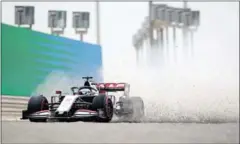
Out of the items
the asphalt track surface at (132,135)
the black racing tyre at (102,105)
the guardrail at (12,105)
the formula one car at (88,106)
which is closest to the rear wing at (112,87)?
the formula one car at (88,106)

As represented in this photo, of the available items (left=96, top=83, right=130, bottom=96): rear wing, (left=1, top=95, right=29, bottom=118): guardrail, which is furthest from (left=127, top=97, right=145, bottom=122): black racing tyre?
(left=1, top=95, right=29, bottom=118): guardrail

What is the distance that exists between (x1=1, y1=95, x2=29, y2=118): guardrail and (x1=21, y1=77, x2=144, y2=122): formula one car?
1.57 metres

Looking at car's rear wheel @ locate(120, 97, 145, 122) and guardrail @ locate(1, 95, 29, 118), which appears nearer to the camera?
car's rear wheel @ locate(120, 97, 145, 122)

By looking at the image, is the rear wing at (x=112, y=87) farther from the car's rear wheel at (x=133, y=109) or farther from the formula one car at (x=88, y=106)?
the car's rear wheel at (x=133, y=109)

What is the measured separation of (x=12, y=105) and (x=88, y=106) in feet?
11.9

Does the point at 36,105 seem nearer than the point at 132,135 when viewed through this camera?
No

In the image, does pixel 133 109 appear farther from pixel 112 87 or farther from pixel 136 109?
pixel 112 87

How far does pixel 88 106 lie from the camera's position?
1395 centimetres

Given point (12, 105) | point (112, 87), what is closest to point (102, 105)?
point (112, 87)

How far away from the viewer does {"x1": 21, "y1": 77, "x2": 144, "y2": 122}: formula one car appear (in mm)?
13266

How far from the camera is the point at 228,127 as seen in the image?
7.64 m

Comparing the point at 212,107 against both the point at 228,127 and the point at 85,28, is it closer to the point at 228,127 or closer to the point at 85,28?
the point at 228,127

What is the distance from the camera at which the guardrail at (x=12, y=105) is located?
15883 mm

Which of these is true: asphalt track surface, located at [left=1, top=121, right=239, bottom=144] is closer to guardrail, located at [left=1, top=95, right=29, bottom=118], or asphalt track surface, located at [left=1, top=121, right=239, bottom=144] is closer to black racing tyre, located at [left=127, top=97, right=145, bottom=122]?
black racing tyre, located at [left=127, top=97, right=145, bottom=122]
